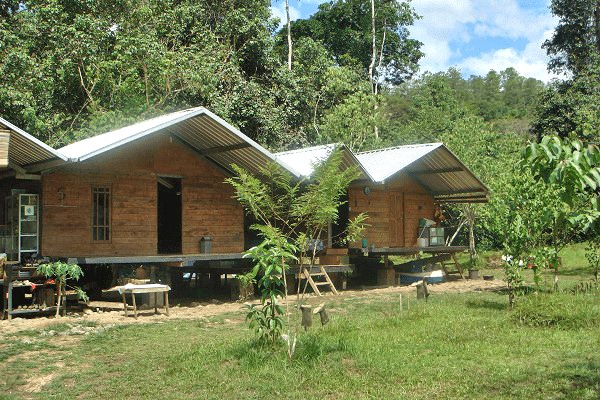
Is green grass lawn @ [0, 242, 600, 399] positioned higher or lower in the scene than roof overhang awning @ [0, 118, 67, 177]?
lower

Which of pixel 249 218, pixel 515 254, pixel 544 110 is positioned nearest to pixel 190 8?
pixel 249 218

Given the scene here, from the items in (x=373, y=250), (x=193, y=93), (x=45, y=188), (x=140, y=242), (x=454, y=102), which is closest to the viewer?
(x=45, y=188)

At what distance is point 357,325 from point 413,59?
3202 centimetres

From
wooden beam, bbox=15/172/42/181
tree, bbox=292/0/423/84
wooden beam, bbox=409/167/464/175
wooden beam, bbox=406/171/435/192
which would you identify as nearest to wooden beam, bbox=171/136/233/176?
wooden beam, bbox=15/172/42/181

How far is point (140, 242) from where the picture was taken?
1533 centimetres

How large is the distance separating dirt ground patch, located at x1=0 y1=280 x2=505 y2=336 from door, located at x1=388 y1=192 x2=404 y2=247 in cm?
266

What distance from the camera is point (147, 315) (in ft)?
43.6

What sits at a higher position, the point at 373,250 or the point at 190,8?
the point at 190,8

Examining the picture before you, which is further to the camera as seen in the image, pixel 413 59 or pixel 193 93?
pixel 413 59

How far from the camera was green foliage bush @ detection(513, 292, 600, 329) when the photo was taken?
9617 mm

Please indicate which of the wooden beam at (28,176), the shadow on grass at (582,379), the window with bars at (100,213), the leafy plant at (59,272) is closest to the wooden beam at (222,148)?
the window with bars at (100,213)

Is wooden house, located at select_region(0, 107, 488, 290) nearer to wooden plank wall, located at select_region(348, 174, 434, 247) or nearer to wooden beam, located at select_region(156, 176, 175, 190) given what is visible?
wooden beam, located at select_region(156, 176, 175, 190)

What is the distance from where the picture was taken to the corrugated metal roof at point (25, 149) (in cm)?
1201

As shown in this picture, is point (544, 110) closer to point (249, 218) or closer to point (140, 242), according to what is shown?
point (249, 218)
